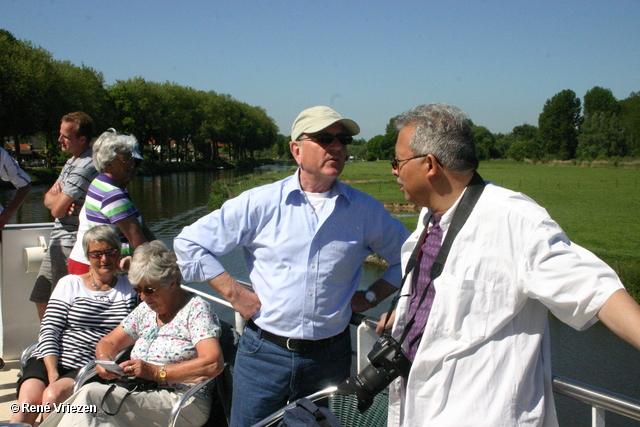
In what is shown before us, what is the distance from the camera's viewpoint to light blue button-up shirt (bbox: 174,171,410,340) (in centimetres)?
230

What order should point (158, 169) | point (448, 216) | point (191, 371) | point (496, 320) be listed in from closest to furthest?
point (496, 320) < point (448, 216) < point (191, 371) < point (158, 169)

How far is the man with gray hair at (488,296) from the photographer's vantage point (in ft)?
4.48

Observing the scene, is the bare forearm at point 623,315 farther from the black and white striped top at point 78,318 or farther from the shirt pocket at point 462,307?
the black and white striped top at point 78,318

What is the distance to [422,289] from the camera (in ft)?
5.77

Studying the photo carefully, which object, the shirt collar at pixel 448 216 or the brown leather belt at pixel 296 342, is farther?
the brown leather belt at pixel 296 342

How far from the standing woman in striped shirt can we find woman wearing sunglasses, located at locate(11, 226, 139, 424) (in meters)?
0.10

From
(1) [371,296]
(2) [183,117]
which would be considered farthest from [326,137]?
(2) [183,117]

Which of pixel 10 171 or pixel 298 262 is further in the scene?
pixel 10 171

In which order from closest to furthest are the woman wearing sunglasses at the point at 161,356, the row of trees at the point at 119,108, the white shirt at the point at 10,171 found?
the woman wearing sunglasses at the point at 161,356
the white shirt at the point at 10,171
the row of trees at the point at 119,108

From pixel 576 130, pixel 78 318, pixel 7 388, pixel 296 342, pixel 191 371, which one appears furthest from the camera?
pixel 576 130

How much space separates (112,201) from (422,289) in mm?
2301

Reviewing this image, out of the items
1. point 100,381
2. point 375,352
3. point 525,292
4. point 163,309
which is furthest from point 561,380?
point 100,381

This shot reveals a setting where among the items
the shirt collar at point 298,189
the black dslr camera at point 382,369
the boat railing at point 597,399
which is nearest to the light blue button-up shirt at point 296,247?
the shirt collar at point 298,189

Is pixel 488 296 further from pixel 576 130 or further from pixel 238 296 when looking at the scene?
pixel 576 130
